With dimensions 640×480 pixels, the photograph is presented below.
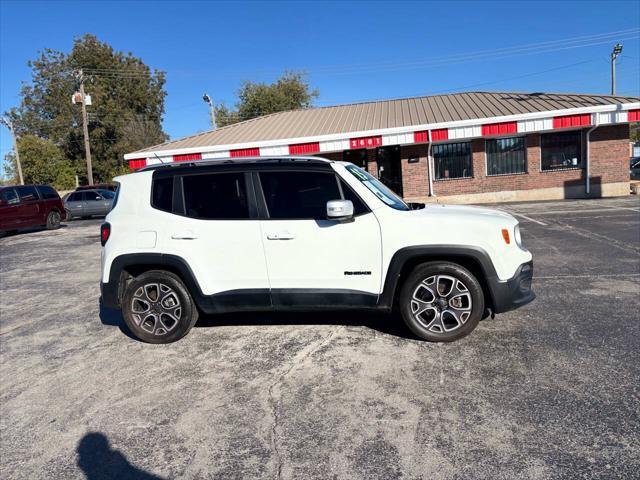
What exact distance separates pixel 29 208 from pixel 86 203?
6101 millimetres

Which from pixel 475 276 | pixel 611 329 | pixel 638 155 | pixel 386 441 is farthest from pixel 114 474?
pixel 638 155

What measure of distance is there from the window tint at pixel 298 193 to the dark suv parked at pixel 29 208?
47.9ft

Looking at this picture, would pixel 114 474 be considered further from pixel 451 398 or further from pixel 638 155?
pixel 638 155

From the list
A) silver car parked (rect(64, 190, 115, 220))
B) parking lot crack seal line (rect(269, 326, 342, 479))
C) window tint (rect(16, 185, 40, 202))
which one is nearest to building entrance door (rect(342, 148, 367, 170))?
silver car parked (rect(64, 190, 115, 220))

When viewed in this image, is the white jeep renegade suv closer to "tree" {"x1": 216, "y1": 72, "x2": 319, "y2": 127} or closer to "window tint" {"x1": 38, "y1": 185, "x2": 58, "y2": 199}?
"window tint" {"x1": 38, "y1": 185, "x2": 58, "y2": 199}

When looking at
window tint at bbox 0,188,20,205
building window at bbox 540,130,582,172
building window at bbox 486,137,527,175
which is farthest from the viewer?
building window at bbox 486,137,527,175

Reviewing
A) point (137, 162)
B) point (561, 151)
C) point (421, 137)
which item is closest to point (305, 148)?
point (421, 137)

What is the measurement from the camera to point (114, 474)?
2.80 m

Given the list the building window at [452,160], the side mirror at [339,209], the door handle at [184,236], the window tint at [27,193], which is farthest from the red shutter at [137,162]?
the side mirror at [339,209]

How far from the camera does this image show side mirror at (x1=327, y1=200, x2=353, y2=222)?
412 centimetres

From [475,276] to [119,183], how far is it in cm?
375

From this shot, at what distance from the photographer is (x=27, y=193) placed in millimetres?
16469

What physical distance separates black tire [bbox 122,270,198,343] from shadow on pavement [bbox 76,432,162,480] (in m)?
1.62

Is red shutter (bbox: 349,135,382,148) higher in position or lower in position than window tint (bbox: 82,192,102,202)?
higher
